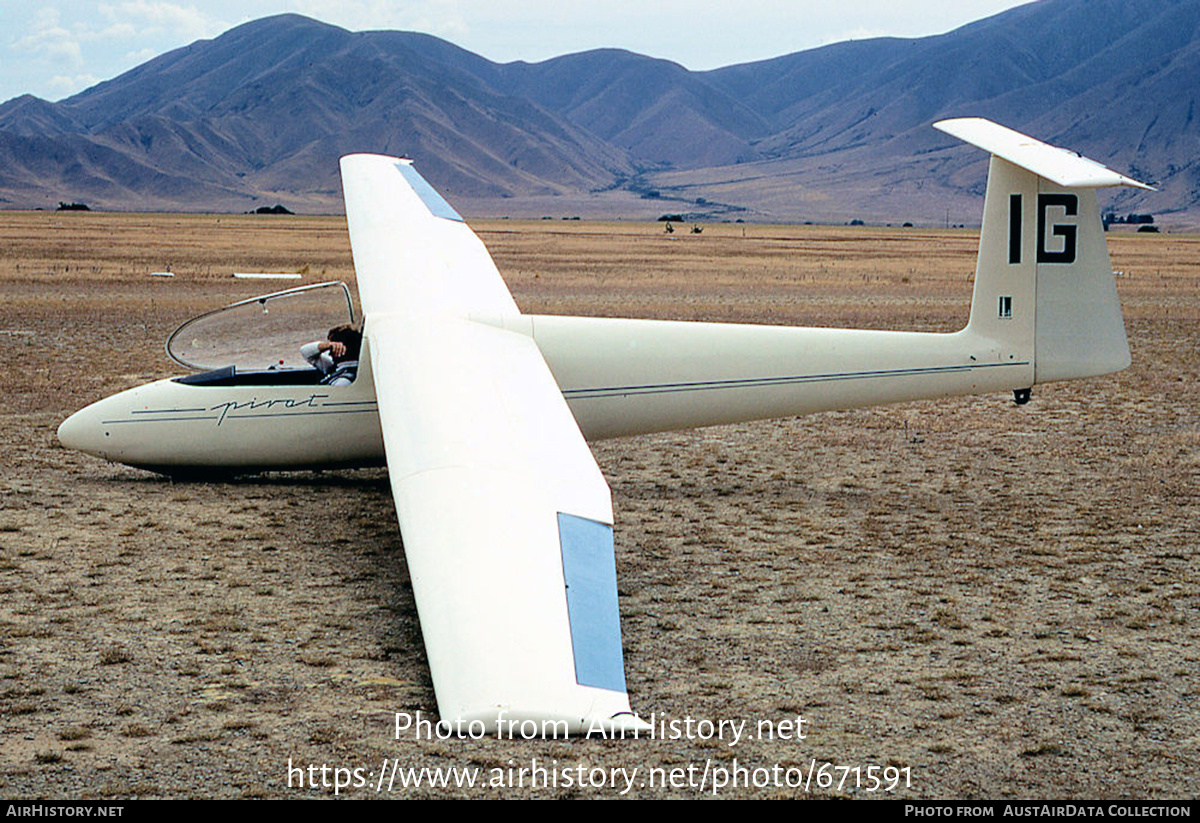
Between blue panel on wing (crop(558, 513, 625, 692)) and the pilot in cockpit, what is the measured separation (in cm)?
590

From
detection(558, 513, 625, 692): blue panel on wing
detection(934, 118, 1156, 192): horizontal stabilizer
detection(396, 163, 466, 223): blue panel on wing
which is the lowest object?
detection(558, 513, 625, 692): blue panel on wing

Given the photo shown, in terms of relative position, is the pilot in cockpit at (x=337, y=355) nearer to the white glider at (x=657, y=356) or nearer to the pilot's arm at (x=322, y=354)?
the pilot's arm at (x=322, y=354)

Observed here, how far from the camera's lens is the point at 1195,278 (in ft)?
174

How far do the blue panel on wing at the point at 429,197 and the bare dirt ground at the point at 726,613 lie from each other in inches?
160

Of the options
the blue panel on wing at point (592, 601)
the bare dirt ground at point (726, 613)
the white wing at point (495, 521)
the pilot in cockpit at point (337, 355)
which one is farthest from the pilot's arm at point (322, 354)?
the blue panel on wing at point (592, 601)

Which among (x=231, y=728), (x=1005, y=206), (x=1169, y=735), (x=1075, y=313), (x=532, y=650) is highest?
(x=1005, y=206)

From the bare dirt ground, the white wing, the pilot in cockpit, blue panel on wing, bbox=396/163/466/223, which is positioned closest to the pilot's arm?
the pilot in cockpit

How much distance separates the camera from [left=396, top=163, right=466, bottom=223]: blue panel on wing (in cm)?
1692

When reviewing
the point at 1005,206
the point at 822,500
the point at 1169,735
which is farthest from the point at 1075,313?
the point at 1169,735

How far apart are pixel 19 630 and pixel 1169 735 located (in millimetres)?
7466

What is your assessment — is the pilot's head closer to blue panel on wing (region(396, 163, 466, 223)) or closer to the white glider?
the white glider

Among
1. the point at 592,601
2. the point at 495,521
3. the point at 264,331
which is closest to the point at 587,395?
the point at 264,331
